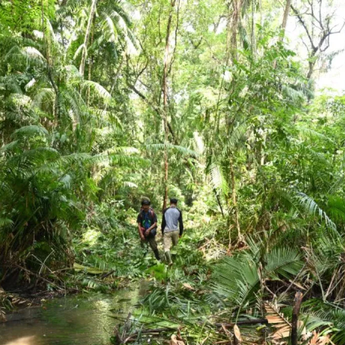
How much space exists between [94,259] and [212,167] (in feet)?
9.88

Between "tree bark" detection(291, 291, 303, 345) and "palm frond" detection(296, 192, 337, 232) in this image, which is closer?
"tree bark" detection(291, 291, 303, 345)

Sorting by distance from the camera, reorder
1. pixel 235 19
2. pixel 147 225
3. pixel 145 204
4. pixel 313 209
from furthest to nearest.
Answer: pixel 235 19
pixel 147 225
pixel 145 204
pixel 313 209

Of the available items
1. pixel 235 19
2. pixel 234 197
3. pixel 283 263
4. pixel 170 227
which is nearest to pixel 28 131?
pixel 170 227

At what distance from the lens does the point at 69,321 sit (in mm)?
4770

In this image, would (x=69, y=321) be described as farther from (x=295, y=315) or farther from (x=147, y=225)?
(x=147, y=225)

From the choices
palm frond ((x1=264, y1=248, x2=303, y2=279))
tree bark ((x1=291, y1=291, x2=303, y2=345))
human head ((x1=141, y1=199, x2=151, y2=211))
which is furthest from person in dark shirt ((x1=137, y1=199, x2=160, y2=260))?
tree bark ((x1=291, y1=291, x2=303, y2=345))

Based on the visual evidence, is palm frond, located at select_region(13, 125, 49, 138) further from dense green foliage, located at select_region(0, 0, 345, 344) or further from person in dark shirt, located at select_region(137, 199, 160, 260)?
person in dark shirt, located at select_region(137, 199, 160, 260)

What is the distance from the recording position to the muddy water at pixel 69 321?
13.4 ft

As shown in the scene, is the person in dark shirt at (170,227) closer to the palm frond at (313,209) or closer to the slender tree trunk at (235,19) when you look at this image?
the palm frond at (313,209)

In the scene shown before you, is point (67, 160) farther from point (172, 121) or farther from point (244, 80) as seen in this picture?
point (172, 121)

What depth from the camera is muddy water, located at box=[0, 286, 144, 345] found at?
4.09 m

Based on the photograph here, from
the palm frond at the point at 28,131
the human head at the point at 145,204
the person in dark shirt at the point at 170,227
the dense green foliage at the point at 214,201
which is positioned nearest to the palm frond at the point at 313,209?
the dense green foliage at the point at 214,201

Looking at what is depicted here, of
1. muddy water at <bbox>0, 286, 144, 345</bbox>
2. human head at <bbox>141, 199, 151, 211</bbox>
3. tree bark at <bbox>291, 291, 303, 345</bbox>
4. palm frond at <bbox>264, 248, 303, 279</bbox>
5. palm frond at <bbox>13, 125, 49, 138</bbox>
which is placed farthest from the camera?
human head at <bbox>141, 199, 151, 211</bbox>

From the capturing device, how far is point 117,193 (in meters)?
20.1
